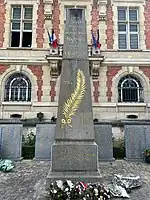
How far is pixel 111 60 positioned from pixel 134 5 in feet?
14.9

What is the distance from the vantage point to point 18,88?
15258 mm

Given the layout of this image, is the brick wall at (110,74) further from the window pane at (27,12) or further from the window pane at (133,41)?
the window pane at (27,12)

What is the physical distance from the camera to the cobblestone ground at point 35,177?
5184 mm

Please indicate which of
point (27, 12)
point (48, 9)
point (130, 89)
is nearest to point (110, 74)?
point (130, 89)

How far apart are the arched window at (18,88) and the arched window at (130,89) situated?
20.6ft

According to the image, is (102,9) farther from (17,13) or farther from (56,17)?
(17,13)

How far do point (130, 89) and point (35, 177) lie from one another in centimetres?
1062

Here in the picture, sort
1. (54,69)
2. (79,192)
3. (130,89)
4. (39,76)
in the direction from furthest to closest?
(130,89) → (39,76) → (54,69) → (79,192)

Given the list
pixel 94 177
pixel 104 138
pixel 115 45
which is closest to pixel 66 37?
pixel 94 177

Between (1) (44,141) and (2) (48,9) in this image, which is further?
(2) (48,9)

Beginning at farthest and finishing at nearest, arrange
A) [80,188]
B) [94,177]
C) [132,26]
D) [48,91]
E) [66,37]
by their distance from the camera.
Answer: [132,26] < [48,91] < [66,37] < [94,177] < [80,188]

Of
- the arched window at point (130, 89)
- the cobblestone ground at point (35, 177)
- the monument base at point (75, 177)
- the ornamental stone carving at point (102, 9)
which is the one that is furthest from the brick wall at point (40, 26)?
the monument base at point (75, 177)

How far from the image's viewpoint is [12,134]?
952 centimetres

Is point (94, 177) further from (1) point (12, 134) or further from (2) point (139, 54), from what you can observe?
(2) point (139, 54)
